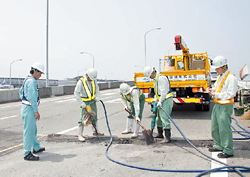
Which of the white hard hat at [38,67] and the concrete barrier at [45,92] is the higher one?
the white hard hat at [38,67]

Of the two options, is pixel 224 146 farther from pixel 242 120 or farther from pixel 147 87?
pixel 147 87

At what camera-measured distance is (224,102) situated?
4.73 metres

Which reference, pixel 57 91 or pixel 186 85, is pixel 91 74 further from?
pixel 57 91

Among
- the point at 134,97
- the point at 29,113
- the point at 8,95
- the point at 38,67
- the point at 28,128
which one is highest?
the point at 38,67

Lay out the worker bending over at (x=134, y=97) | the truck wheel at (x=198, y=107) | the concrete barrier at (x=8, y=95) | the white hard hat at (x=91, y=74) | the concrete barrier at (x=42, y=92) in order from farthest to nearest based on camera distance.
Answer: the concrete barrier at (x=42, y=92) < the concrete barrier at (x=8, y=95) < the truck wheel at (x=198, y=107) < the worker bending over at (x=134, y=97) < the white hard hat at (x=91, y=74)

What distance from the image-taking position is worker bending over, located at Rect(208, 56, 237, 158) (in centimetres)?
468

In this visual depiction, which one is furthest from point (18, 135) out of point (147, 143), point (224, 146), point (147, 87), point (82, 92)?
point (224, 146)

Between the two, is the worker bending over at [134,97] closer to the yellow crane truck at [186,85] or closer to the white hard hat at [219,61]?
the white hard hat at [219,61]

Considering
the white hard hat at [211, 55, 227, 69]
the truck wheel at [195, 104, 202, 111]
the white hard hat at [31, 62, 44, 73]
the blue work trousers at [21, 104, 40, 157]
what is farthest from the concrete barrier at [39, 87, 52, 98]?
the white hard hat at [211, 55, 227, 69]

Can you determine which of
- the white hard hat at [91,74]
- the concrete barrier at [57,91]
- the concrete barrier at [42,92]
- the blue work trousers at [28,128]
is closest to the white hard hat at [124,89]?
the white hard hat at [91,74]

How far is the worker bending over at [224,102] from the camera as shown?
15.4 ft

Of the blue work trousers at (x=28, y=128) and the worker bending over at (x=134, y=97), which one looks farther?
the worker bending over at (x=134, y=97)

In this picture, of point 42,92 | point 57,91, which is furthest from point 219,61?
point 57,91

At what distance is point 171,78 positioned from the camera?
31.8 feet
